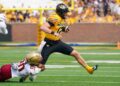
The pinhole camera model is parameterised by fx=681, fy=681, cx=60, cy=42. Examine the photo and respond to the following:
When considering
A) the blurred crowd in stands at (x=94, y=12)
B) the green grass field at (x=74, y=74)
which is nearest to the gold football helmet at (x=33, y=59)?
the green grass field at (x=74, y=74)

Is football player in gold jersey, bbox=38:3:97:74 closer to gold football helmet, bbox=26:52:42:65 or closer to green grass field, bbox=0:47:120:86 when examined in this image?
green grass field, bbox=0:47:120:86

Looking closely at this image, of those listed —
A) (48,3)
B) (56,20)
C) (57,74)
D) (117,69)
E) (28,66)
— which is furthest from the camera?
(48,3)

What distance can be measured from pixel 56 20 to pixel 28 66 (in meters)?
1.37

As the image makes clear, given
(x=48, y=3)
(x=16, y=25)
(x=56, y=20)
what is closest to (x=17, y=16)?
(x=16, y=25)

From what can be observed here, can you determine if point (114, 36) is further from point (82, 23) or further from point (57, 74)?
point (57, 74)

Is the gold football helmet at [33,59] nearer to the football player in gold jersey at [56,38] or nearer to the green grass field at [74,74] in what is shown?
the green grass field at [74,74]

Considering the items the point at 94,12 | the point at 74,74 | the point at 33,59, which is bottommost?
the point at 94,12

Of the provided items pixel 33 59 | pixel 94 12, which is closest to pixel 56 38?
pixel 33 59

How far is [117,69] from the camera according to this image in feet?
48.8

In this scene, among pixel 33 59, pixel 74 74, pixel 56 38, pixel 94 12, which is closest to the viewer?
pixel 33 59

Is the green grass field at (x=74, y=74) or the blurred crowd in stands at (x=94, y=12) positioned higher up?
the green grass field at (x=74, y=74)

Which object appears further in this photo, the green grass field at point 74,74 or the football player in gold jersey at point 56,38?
the football player in gold jersey at point 56,38

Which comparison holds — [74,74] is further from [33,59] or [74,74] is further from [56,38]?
[33,59]

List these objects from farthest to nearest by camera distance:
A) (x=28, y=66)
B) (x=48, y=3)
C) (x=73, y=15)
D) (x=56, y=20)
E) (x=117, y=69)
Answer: (x=73, y=15), (x=48, y=3), (x=117, y=69), (x=56, y=20), (x=28, y=66)
